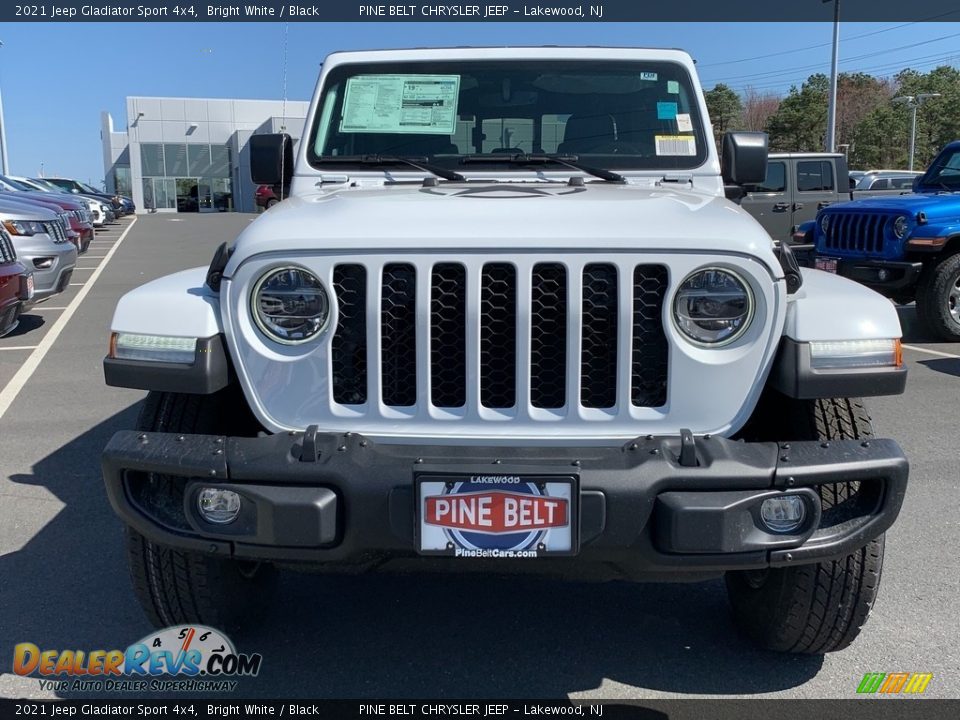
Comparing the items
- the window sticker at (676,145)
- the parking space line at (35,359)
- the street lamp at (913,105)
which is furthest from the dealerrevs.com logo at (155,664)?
the street lamp at (913,105)

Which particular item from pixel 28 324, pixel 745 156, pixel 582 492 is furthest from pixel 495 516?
pixel 28 324

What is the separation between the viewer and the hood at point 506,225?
243cm

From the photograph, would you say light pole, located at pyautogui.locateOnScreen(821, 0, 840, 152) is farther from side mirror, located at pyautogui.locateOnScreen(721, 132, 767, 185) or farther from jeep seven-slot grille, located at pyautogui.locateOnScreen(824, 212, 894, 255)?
side mirror, located at pyautogui.locateOnScreen(721, 132, 767, 185)

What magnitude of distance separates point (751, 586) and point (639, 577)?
710mm

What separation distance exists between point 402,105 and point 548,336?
1795 millimetres

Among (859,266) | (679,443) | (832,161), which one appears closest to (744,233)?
(679,443)

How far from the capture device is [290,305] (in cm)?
253

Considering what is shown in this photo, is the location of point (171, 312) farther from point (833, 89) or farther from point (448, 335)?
point (833, 89)

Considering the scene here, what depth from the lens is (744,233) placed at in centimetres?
252

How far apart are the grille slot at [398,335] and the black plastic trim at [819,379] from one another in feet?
3.29

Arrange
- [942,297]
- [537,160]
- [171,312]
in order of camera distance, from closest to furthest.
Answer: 1. [171,312]
2. [537,160]
3. [942,297]

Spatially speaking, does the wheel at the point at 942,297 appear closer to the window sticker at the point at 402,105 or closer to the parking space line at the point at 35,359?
the window sticker at the point at 402,105

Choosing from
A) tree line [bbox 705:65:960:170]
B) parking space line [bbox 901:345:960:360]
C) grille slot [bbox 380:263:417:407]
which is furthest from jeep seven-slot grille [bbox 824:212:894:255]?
tree line [bbox 705:65:960:170]

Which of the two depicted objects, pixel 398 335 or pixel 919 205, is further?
pixel 919 205
